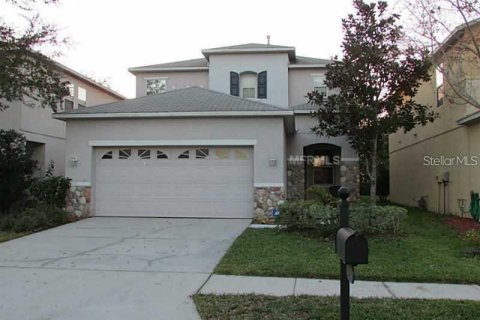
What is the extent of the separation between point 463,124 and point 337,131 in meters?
3.99

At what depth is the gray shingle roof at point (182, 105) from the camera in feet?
45.8

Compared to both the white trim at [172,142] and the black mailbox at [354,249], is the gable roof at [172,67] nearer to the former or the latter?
the white trim at [172,142]

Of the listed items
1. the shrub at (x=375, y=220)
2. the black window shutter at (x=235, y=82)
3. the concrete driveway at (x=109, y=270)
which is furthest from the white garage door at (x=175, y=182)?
the black window shutter at (x=235, y=82)

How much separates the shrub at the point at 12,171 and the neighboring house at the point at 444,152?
12236 millimetres

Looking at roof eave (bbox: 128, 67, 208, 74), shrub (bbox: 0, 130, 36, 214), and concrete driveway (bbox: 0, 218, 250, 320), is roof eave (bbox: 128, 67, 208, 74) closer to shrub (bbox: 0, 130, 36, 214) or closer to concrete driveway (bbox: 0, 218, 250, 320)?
shrub (bbox: 0, 130, 36, 214)

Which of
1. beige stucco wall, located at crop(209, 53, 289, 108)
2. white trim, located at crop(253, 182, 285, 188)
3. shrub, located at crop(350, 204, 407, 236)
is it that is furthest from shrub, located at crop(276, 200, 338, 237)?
beige stucco wall, located at crop(209, 53, 289, 108)

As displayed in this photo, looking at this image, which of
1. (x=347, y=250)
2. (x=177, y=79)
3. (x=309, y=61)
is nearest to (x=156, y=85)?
(x=177, y=79)

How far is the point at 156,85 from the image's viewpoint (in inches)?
945

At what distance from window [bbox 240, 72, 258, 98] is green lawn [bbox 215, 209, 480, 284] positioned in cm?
1272

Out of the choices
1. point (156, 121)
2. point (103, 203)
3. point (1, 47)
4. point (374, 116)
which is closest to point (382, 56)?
point (374, 116)

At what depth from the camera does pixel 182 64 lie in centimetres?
2414

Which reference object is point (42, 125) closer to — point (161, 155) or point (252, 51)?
point (161, 155)

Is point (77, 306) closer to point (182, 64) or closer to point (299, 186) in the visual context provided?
point (299, 186)

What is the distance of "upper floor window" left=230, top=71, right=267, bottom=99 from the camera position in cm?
2225
